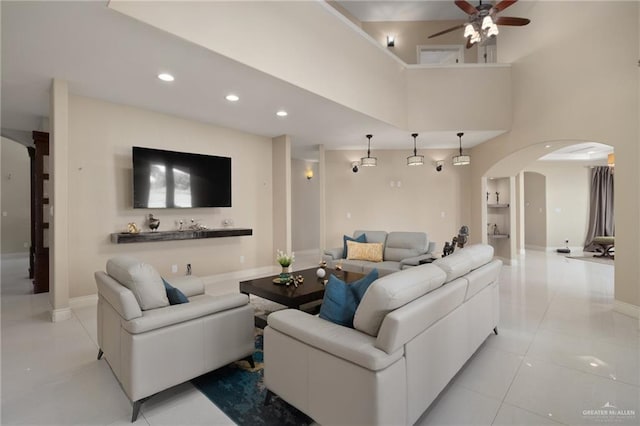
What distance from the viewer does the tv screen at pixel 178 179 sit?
4426mm

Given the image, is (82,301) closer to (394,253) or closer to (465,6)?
(394,253)

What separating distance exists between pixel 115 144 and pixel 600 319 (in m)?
6.73

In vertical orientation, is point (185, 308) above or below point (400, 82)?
below

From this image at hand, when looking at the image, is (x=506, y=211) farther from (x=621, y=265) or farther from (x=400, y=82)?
(x=400, y=82)

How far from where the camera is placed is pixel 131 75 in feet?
11.3

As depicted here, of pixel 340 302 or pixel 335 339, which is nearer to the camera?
pixel 335 339

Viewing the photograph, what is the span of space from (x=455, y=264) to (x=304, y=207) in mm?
7029

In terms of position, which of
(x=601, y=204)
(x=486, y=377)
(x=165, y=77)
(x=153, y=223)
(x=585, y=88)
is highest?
(x=585, y=88)

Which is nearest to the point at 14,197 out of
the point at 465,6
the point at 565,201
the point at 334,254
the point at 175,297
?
the point at 334,254

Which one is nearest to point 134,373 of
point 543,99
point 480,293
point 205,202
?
point 480,293

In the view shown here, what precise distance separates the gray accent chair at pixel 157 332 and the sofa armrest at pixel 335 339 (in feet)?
1.74

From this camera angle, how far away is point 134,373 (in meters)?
1.85

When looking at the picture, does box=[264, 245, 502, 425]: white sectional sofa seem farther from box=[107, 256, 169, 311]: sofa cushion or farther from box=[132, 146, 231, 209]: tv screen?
box=[132, 146, 231, 209]: tv screen

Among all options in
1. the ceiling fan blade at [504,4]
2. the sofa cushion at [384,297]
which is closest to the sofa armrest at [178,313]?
the sofa cushion at [384,297]
